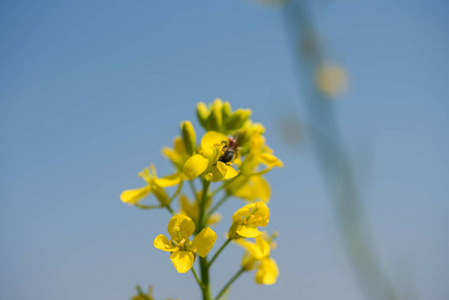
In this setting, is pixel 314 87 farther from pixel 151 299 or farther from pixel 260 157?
pixel 151 299

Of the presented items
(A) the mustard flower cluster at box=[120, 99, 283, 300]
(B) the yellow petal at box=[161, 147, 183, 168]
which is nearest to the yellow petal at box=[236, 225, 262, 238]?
(A) the mustard flower cluster at box=[120, 99, 283, 300]

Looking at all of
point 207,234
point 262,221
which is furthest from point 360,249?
point 207,234

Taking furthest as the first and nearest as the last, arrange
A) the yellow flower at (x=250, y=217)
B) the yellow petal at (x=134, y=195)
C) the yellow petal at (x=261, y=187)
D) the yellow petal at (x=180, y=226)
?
the yellow petal at (x=261, y=187)
the yellow petal at (x=134, y=195)
the yellow flower at (x=250, y=217)
the yellow petal at (x=180, y=226)

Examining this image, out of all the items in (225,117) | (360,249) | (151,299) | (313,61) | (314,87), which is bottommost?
(151,299)

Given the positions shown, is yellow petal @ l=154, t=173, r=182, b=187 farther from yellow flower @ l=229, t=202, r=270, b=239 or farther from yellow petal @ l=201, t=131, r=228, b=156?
yellow flower @ l=229, t=202, r=270, b=239

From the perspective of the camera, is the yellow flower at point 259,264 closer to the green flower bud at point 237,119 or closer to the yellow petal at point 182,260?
the yellow petal at point 182,260

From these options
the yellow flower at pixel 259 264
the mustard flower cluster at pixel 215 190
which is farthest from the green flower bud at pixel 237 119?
the yellow flower at pixel 259 264
